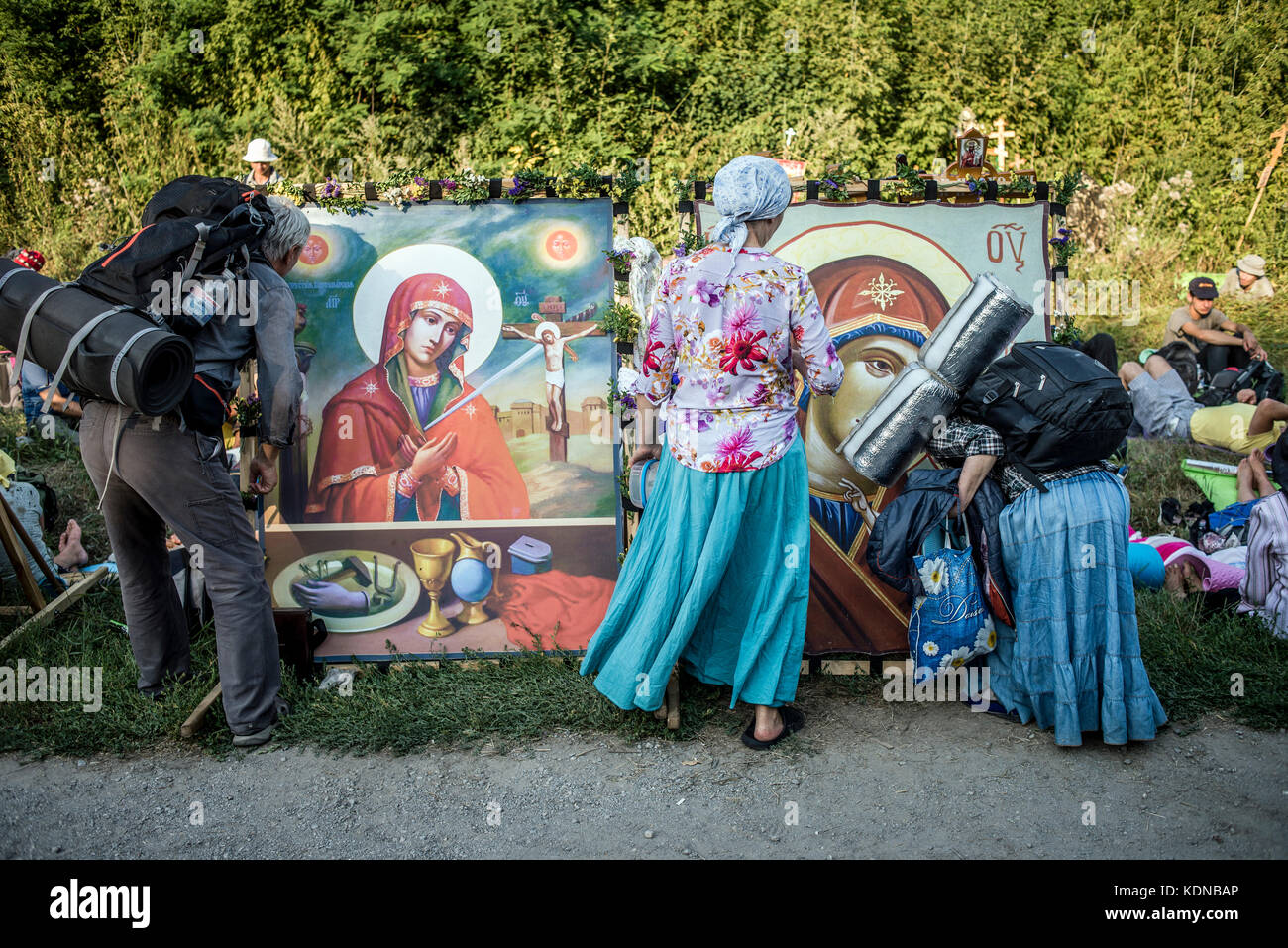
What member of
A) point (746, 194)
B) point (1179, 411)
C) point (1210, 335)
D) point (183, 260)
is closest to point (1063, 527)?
point (746, 194)

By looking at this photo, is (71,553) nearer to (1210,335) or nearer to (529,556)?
(529,556)

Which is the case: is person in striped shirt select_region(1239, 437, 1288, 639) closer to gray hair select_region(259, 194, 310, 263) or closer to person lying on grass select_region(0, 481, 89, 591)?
gray hair select_region(259, 194, 310, 263)

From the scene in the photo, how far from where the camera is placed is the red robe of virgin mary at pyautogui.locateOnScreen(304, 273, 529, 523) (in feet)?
13.4

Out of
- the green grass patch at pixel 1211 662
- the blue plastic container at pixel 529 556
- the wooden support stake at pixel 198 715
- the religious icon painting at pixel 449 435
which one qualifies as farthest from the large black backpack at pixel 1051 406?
the wooden support stake at pixel 198 715

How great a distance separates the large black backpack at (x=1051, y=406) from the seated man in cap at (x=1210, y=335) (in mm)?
5239

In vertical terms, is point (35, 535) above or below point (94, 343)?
below

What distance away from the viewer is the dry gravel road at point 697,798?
10.0 ft

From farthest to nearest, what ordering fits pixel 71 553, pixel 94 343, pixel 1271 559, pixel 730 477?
pixel 71 553
pixel 1271 559
pixel 730 477
pixel 94 343

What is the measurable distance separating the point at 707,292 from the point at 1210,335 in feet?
20.6


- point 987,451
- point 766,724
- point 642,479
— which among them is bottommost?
point 766,724

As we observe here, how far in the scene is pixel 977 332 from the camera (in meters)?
3.57

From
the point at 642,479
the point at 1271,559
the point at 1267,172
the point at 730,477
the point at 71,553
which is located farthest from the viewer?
the point at 1267,172

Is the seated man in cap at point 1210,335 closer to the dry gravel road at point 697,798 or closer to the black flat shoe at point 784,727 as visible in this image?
the dry gravel road at point 697,798

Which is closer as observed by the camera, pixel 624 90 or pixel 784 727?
pixel 784 727
